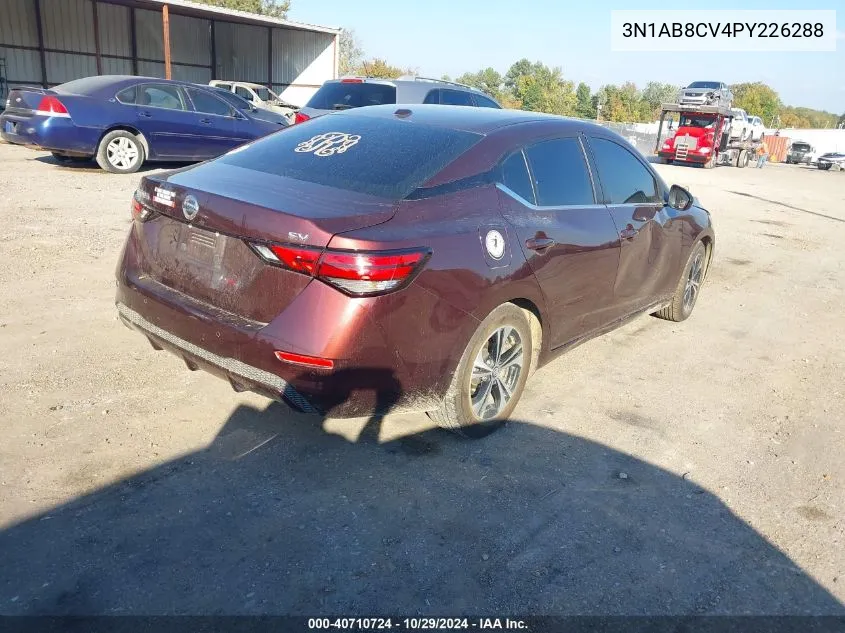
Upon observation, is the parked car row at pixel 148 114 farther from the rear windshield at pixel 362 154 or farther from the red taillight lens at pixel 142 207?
the red taillight lens at pixel 142 207

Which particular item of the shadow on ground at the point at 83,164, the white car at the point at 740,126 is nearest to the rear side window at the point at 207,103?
the shadow on ground at the point at 83,164

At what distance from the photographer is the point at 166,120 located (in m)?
11.5

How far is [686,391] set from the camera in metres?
4.66

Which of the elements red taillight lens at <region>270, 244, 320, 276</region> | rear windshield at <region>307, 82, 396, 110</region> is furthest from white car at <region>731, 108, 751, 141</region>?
red taillight lens at <region>270, 244, 320, 276</region>

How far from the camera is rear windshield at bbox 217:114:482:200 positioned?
335 cm

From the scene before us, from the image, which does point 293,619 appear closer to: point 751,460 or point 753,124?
point 751,460

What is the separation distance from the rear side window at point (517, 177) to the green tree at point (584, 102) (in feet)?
254

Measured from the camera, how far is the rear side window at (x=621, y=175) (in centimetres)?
446

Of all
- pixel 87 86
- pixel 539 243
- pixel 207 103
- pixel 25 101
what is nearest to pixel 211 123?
pixel 207 103

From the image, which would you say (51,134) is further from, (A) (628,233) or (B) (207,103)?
(A) (628,233)

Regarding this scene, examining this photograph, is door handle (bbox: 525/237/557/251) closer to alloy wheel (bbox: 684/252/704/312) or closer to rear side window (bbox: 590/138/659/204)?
rear side window (bbox: 590/138/659/204)

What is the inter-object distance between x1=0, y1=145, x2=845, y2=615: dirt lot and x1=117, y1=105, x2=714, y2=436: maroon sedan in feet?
1.38

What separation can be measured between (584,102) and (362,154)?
8099 centimetres

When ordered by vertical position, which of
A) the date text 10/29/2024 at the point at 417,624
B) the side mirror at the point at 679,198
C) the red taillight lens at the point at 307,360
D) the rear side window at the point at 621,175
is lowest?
the date text 10/29/2024 at the point at 417,624
